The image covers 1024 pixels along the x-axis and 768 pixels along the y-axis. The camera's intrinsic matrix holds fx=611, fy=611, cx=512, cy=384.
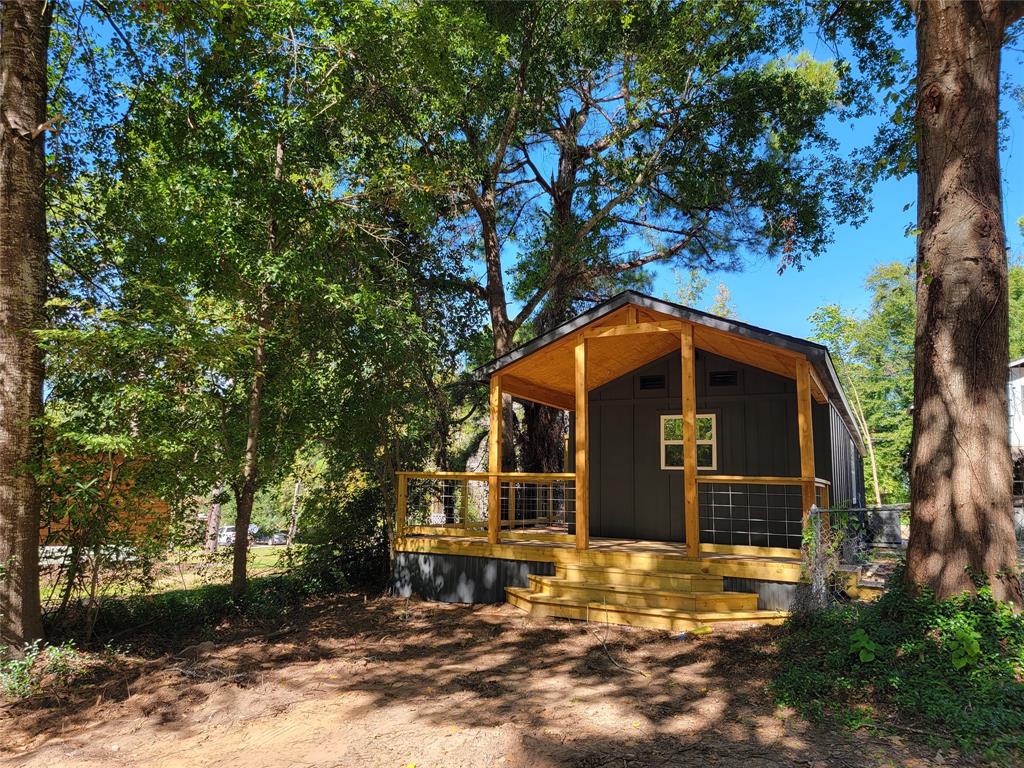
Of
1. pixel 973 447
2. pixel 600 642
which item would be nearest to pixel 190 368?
pixel 600 642

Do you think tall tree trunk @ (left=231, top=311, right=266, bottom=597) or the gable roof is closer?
the gable roof

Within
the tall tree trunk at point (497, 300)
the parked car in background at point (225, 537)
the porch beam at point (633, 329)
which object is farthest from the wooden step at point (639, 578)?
the parked car in background at point (225, 537)

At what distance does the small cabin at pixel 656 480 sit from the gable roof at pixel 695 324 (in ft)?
0.07

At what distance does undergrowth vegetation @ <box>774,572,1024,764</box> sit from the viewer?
A: 368cm

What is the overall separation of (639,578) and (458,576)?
107 inches

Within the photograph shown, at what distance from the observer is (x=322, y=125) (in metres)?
9.41

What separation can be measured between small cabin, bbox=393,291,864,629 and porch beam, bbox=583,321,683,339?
24mm

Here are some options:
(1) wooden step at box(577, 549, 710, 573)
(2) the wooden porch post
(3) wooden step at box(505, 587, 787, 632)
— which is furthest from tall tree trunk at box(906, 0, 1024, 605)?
(1) wooden step at box(577, 549, 710, 573)

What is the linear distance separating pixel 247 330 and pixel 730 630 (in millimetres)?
6481

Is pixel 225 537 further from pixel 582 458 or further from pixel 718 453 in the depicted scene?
pixel 718 453

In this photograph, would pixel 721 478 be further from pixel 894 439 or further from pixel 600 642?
pixel 894 439

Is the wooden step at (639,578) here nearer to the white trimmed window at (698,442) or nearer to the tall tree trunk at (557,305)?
the white trimmed window at (698,442)

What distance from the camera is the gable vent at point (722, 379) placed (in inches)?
367

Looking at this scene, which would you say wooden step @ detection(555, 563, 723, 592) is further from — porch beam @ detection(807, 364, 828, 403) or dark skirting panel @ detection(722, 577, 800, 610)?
porch beam @ detection(807, 364, 828, 403)
